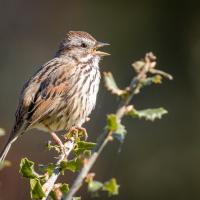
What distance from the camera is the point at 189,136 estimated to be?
12711 millimetres

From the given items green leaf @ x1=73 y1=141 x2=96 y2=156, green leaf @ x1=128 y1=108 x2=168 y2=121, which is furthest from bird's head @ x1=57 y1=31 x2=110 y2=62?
green leaf @ x1=128 y1=108 x2=168 y2=121

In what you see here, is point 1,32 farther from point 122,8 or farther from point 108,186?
point 108,186

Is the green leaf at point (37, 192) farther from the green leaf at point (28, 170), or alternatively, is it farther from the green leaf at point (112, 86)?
the green leaf at point (112, 86)

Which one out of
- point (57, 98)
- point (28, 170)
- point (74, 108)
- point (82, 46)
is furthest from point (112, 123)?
point (82, 46)

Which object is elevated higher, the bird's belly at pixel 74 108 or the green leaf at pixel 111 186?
the green leaf at pixel 111 186

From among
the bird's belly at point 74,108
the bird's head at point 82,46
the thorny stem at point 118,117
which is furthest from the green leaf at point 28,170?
the bird's head at point 82,46

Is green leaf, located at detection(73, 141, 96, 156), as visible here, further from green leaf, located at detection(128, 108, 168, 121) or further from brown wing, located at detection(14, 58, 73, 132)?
brown wing, located at detection(14, 58, 73, 132)

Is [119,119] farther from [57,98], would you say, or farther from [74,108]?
[57,98]

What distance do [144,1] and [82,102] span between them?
8.22 meters

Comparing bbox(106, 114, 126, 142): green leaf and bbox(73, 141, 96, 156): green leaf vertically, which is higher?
bbox(106, 114, 126, 142): green leaf

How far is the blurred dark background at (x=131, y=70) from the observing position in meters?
11.9

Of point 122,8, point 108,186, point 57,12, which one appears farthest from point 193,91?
point 108,186

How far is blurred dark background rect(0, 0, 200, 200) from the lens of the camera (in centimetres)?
1185

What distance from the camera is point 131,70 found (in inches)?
484
